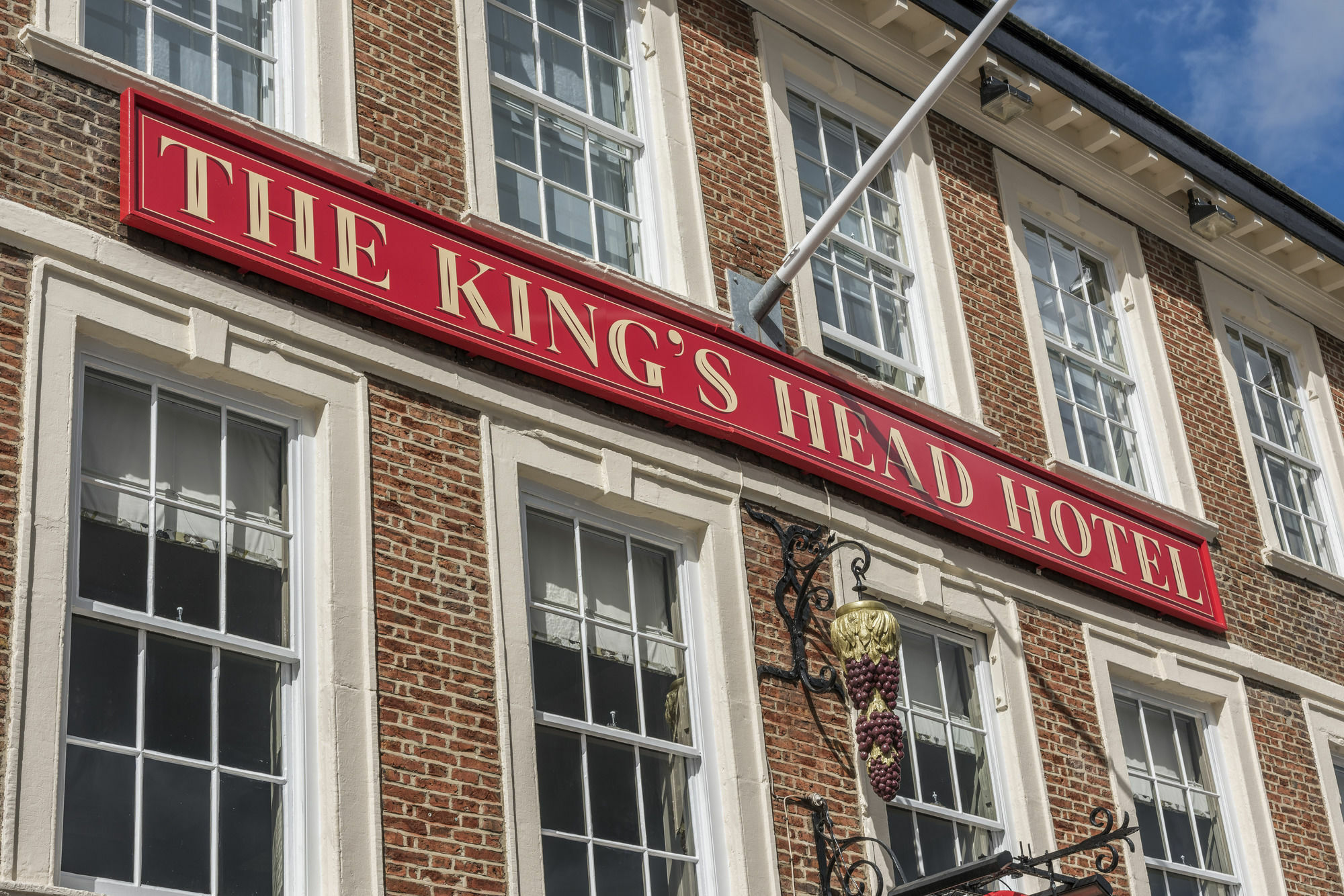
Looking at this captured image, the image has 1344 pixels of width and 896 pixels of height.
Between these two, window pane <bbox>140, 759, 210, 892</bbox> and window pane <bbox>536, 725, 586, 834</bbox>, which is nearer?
window pane <bbox>140, 759, 210, 892</bbox>

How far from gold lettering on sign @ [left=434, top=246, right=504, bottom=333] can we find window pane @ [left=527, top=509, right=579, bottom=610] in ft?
3.36

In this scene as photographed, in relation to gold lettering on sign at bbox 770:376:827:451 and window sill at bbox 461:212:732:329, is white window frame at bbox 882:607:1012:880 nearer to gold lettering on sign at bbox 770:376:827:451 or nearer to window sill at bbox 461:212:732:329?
gold lettering on sign at bbox 770:376:827:451

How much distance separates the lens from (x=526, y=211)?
10.4 m

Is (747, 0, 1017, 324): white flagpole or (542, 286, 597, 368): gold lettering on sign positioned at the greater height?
(747, 0, 1017, 324): white flagpole

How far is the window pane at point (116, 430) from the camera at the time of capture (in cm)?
773

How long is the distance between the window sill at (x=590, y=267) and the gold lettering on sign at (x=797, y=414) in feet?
1.60

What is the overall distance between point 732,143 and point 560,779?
15.4 feet

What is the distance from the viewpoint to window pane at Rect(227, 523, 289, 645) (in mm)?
7852

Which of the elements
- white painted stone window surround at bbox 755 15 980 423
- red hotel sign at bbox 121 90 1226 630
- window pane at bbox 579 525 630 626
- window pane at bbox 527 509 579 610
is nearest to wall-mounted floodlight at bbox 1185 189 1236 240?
white painted stone window surround at bbox 755 15 980 423

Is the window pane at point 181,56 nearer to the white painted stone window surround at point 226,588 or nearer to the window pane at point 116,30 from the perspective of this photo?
the window pane at point 116,30

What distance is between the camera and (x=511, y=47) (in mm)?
10844

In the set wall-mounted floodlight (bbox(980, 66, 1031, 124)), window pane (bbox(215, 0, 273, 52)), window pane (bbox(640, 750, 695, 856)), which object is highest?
wall-mounted floodlight (bbox(980, 66, 1031, 124))

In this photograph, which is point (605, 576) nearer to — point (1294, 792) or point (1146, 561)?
point (1146, 561)

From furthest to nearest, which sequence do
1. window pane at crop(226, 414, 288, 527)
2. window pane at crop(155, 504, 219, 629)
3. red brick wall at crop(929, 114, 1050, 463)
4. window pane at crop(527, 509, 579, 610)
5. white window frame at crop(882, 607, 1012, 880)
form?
red brick wall at crop(929, 114, 1050, 463)
white window frame at crop(882, 607, 1012, 880)
window pane at crop(527, 509, 579, 610)
window pane at crop(226, 414, 288, 527)
window pane at crop(155, 504, 219, 629)
